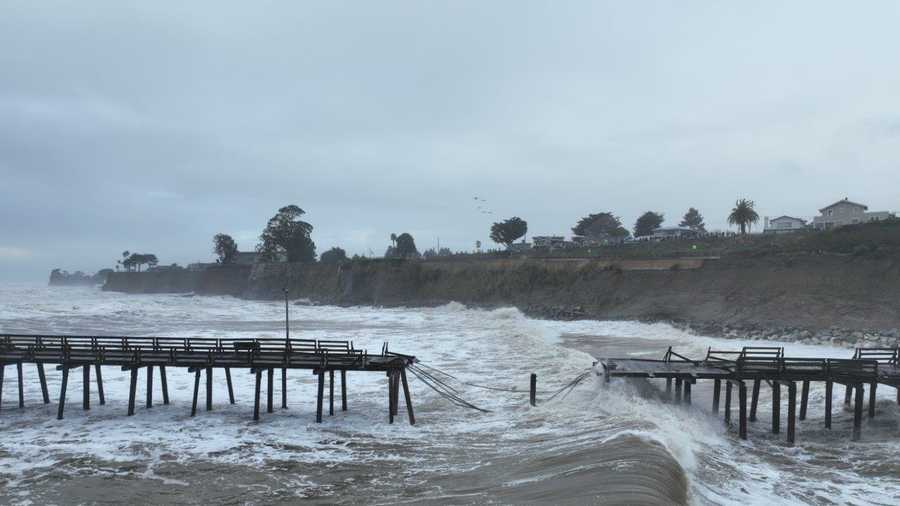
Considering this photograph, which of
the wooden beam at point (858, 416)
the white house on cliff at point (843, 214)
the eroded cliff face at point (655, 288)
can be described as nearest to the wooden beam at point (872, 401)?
the wooden beam at point (858, 416)

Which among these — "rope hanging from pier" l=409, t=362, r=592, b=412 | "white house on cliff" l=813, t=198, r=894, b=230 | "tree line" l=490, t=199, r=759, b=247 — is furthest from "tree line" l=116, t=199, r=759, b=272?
"rope hanging from pier" l=409, t=362, r=592, b=412

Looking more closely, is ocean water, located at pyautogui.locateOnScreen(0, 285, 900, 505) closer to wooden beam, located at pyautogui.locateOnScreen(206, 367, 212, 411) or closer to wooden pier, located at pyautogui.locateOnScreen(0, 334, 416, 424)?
wooden beam, located at pyautogui.locateOnScreen(206, 367, 212, 411)

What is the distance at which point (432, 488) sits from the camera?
14.4 meters

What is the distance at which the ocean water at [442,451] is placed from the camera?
1406 centimetres

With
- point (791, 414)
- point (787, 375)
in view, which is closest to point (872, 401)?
point (787, 375)

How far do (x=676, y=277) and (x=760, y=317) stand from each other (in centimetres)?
1521

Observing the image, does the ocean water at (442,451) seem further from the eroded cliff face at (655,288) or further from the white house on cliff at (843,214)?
the white house on cliff at (843,214)

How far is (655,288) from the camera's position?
220 feet

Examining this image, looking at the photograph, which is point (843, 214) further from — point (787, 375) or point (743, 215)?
point (787, 375)

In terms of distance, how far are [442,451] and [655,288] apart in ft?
179

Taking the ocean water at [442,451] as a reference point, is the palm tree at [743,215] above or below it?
above

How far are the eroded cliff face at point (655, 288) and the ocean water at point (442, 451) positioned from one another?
28.8 metres

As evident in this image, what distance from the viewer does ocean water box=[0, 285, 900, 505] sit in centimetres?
1406

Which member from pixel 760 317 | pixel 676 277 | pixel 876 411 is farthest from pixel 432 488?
pixel 676 277
